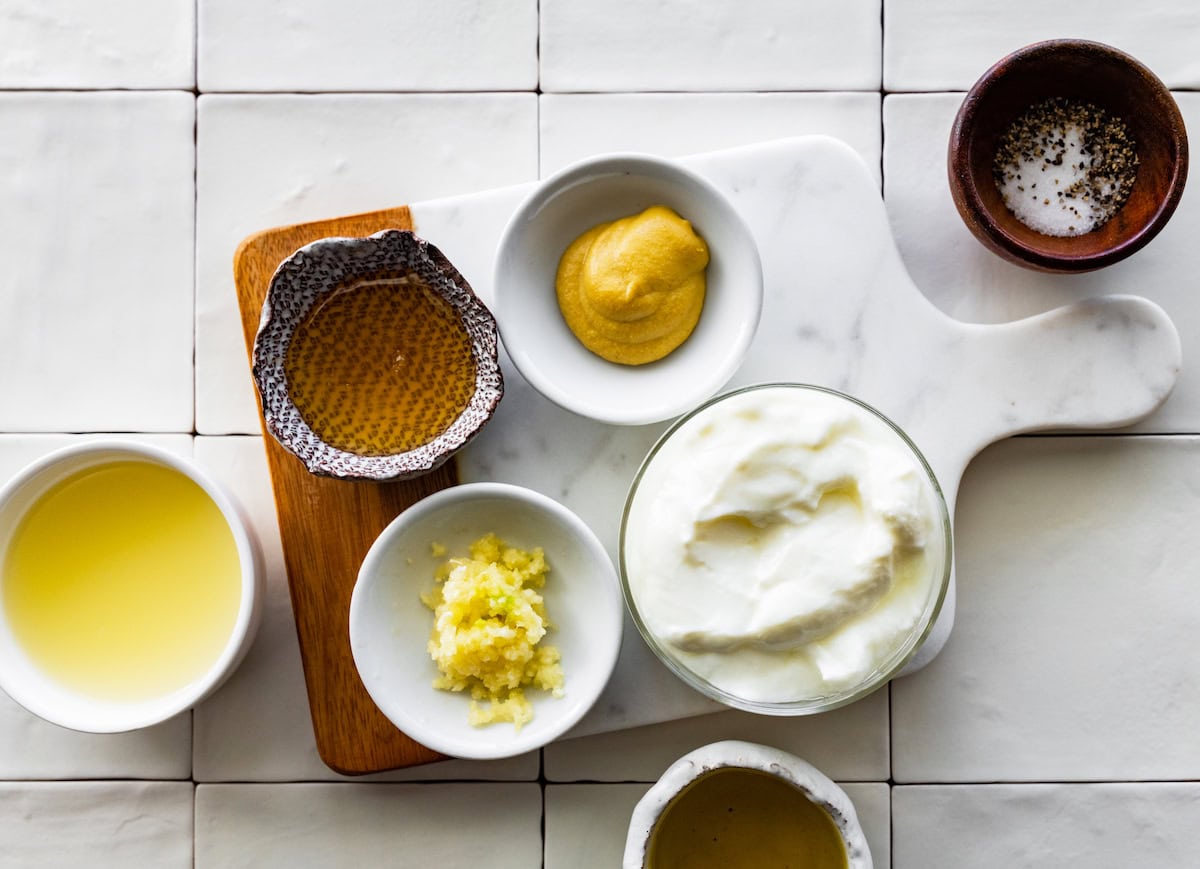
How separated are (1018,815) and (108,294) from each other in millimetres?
1170

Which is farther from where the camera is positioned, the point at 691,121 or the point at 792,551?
the point at 691,121

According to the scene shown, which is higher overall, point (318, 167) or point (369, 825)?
point (318, 167)

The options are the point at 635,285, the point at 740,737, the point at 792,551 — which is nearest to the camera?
the point at 792,551

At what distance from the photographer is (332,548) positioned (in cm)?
109

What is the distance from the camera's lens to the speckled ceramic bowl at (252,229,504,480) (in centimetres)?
102

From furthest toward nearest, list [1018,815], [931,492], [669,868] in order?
[1018,815] → [669,868] → [931,492]

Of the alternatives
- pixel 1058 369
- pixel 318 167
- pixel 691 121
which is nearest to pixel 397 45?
pixel 318 167

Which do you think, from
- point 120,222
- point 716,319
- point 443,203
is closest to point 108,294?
point 120,222

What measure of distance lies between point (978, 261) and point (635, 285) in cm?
41

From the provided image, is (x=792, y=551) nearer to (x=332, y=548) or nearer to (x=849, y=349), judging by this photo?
(x=849, y=349)

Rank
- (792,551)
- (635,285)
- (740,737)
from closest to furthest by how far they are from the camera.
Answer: (792,551)
(635,285)
(740,737)

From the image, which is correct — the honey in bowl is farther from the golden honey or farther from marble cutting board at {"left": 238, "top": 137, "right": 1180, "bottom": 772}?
the golden honey

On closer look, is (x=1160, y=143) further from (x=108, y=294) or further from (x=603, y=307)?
(x=108, y=294)

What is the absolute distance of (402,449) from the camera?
3.50 ft
